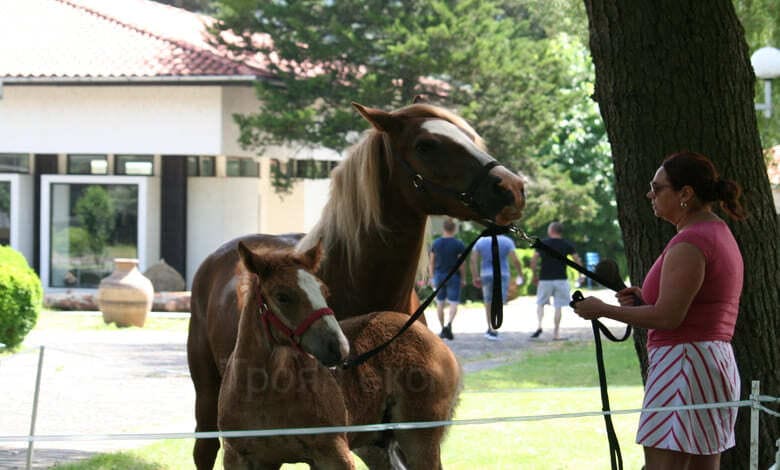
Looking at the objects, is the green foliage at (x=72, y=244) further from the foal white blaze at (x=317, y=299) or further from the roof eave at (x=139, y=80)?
the foal white blaze at (x=317, y=299)

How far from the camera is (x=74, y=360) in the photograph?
16172mm

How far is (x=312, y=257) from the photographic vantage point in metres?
4.93

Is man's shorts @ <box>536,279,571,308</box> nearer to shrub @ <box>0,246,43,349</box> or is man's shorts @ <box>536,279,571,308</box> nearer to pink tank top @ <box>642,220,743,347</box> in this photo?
shrub @ <box>0,246,43,349</box>

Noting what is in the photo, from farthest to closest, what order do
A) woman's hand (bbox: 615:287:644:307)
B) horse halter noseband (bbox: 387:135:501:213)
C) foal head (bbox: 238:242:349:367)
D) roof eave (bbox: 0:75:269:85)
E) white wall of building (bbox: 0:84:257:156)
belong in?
white wall of building (bbox: 0:84:257:156)
roof eave (bbox: 0:75:269:85)
horse halter noseband (bbox: 387:135:501:213)
woman's hand (bbox: 615:287:644:307)
foal head (bbox: 238:242:349:367)

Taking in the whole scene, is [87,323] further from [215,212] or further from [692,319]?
[692,319]

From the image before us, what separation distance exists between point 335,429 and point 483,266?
14838 millimetres

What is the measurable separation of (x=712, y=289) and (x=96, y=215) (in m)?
25.6

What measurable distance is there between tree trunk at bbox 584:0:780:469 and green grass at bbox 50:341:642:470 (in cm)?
125

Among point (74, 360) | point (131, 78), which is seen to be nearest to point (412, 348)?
point (74, 360)

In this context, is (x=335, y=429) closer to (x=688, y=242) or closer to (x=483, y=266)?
(x=688, y=242)

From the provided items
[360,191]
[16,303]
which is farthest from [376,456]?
[16,303]

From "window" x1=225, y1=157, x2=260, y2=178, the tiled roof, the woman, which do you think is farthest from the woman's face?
"window" x1=225, y1=157, x2=260, y2=178

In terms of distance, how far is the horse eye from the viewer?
5.54 m

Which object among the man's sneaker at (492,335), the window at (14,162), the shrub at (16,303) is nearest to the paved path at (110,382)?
the man's sneaker at (492,335)
